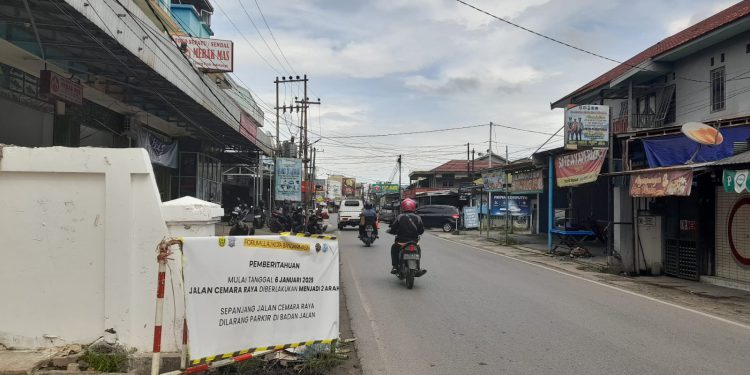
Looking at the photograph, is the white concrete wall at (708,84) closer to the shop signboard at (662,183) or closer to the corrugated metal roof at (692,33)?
the corrugated metal roof at (692,33)

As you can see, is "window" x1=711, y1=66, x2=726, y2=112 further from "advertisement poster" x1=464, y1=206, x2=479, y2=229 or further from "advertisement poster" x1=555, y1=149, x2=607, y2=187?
"advertisement poster" x1=464, y1=206, x2=479, y2=229

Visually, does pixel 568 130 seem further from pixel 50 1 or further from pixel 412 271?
pixel 50 1

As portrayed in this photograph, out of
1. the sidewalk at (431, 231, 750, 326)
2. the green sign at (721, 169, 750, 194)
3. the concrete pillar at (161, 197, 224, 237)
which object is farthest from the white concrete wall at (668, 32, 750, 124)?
the concrete pillar at (161, 197, 224, 237)

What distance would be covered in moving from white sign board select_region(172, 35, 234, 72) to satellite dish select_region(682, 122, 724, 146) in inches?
586

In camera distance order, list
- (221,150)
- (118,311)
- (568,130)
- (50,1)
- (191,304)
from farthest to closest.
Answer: (221,150) < (568,130) < (50,1) < (118,311) < (191,304)

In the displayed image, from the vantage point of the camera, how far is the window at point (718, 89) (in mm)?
17766

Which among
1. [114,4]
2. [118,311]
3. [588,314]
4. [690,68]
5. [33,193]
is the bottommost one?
[588,314]

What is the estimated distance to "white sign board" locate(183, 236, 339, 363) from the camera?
4496mm

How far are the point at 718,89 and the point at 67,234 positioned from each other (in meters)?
20.0

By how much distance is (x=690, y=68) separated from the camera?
19.4 meters

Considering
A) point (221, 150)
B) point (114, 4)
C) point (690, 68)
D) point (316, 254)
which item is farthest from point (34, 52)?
point (690, 68)

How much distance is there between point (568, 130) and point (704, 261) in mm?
4969

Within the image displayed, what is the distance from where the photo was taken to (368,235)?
20281 mm

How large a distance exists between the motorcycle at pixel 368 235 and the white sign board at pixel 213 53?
25.9 ft
